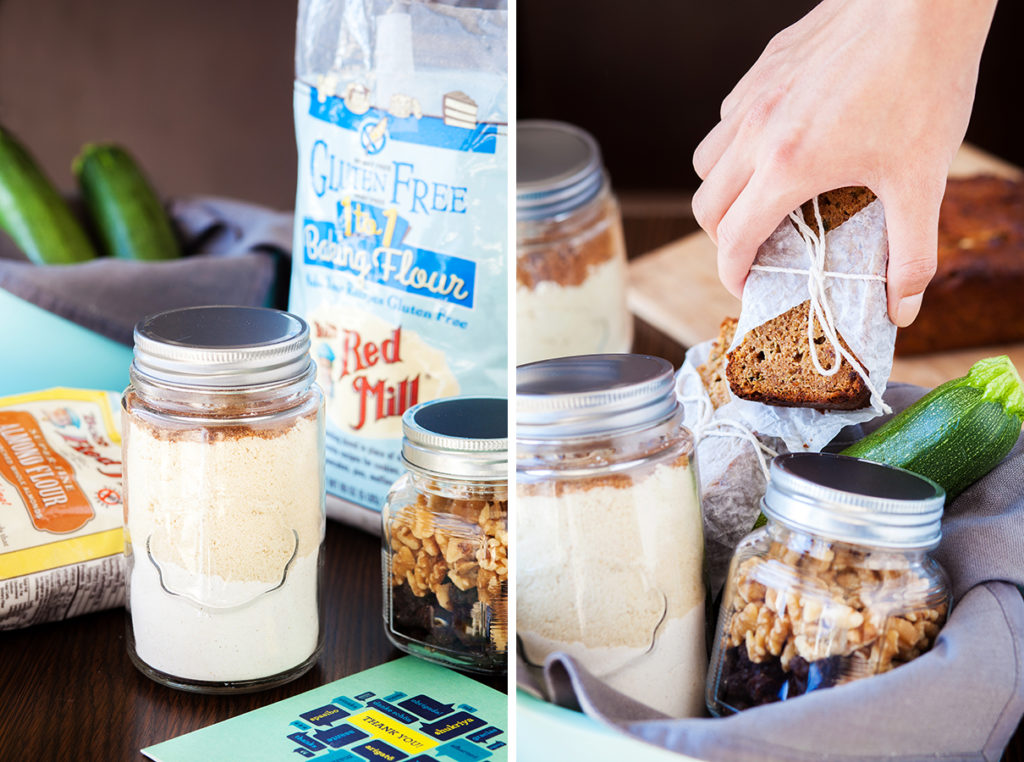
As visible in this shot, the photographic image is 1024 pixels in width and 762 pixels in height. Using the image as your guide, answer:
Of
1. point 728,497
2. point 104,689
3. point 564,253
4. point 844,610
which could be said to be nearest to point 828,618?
point 844,610

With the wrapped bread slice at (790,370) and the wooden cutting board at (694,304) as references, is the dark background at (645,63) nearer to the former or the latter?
the wooden cutting board at (694,304)

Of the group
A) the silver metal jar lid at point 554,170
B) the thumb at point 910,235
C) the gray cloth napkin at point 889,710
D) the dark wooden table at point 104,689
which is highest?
the thumb at point 910,235

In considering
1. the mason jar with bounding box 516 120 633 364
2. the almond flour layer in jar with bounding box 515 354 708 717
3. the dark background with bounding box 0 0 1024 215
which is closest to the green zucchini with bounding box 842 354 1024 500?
the almond flour layer in jar with bounding box 515 354 708 717

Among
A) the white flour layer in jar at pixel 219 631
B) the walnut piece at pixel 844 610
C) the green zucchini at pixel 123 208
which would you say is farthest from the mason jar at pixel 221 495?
the green zucchini at pixel 123 208

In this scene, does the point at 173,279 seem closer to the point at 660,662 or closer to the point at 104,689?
the point at 104,689

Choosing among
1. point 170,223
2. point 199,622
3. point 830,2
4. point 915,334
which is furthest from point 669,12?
point 199,622

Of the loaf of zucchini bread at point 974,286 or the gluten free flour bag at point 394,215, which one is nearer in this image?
the gluten free flour bag at point 394,215

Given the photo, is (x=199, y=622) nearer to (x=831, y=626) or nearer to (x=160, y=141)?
(x=831, y=626)
